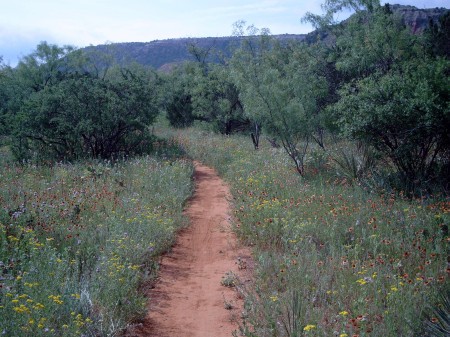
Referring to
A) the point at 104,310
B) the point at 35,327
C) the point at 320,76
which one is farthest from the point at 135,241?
the point at 320,76

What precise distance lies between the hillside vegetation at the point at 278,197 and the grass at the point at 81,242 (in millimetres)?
31

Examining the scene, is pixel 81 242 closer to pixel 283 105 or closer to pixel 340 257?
pixel 340 257

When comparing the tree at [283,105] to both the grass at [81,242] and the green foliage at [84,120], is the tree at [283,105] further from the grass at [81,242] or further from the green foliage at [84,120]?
the green foliage at [84,120]

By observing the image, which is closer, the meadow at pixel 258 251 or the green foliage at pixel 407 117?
the meadow at pixel 258 251

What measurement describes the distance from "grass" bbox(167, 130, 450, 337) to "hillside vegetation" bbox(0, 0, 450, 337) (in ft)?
0.10

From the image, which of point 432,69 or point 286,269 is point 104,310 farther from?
point 432,69

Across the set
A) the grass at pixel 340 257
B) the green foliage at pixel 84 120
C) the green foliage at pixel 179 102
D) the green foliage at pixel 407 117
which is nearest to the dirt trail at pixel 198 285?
the grass at pixel 340 257

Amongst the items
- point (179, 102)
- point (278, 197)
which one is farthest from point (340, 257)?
point (179, 102)

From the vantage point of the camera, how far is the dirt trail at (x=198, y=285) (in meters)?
5.35

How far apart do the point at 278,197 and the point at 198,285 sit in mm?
3978

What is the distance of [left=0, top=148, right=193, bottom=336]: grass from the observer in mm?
4574

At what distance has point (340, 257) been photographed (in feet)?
21.3

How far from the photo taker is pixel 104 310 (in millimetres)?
5035

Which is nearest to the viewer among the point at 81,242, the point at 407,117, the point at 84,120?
the point at 81,242
